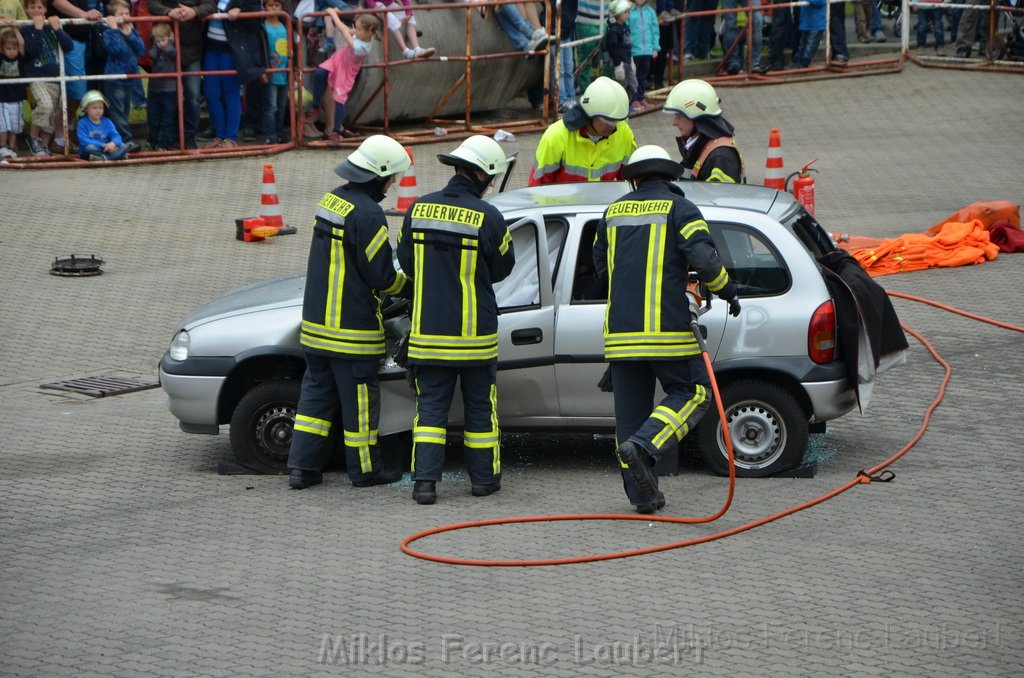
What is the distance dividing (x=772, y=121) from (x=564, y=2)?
300cm

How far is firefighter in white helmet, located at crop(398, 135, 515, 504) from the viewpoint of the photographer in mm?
7520

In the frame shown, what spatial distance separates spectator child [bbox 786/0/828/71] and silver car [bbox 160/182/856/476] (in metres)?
13.1

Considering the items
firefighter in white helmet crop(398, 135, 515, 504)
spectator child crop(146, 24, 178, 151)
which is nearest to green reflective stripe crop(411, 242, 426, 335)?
firefighter in white helmet crop(398, 135, 515, 504)

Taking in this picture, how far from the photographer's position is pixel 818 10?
20.6 m

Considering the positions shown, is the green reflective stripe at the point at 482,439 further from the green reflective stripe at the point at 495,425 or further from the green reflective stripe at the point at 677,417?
the green reflective stripe at the point at 677,417

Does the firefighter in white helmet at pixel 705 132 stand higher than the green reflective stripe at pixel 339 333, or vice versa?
the firefighter in white helmet at pixel 705 132

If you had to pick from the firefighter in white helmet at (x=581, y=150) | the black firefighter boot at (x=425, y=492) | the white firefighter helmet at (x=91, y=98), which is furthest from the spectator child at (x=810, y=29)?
the black firefighter boot at (x=425, y=492)

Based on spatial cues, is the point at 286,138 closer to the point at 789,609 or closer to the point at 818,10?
the point at 818,10

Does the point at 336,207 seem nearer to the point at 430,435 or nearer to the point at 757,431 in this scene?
the point at 430,435

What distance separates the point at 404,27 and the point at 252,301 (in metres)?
9.52

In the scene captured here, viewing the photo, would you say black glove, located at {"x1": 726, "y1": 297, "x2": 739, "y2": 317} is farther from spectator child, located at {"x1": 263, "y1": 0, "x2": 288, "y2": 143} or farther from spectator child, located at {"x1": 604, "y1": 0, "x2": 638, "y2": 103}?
spectator child, located at {"x1": 604, "y1": 0, "x2": 638, "y2": 103}

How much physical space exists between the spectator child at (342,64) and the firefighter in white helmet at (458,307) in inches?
360

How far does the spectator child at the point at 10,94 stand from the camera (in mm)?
15258

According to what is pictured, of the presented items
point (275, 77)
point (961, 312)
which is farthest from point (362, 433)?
point (275, 77)
